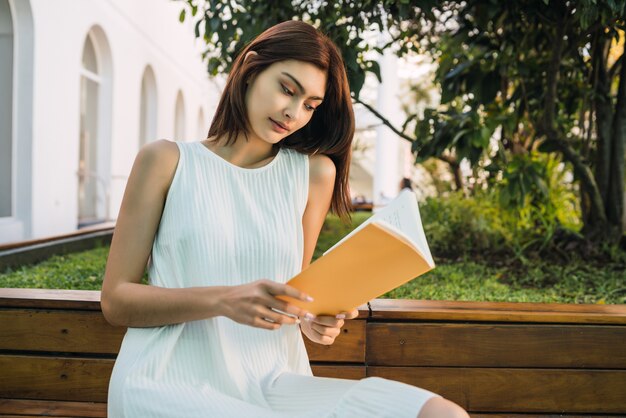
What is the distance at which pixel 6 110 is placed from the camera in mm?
5512

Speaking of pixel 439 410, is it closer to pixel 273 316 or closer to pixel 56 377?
pixel 273 316

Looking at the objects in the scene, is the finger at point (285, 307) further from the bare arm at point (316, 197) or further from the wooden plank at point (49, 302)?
the wooden plank at point (49, 302)

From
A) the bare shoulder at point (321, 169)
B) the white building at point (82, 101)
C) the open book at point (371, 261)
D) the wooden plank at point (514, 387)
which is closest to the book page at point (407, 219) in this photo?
the open book at point (371, 261)

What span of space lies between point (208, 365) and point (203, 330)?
7cm

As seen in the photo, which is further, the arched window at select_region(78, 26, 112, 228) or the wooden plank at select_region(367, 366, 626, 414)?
the arched window at select_region(78, 26, 112, 228)

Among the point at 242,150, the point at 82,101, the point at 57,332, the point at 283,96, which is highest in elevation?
the point at 82,101

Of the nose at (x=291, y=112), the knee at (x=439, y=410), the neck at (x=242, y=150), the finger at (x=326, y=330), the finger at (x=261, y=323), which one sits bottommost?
the knee at (x=439, y=410)

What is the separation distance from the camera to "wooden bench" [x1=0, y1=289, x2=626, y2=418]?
1.71 meters

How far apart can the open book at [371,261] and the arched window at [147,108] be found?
30.9 feet

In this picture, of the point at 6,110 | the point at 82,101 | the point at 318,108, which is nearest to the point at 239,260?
the point at 318,108

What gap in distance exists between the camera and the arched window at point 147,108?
9961 mm

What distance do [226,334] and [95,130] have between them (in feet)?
24.6

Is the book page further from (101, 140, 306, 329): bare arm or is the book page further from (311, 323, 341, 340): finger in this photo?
(311, 323, 341, 340): finger

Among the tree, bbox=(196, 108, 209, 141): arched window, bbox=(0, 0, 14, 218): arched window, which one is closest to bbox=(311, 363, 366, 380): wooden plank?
the tree
